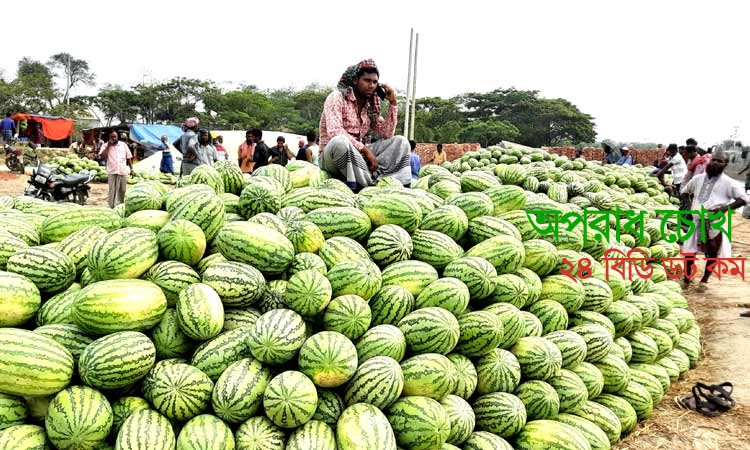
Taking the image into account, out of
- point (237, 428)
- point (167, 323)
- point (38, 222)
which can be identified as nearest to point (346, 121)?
point (38, 222)

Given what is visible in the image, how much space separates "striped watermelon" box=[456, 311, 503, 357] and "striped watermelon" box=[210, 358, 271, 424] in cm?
104

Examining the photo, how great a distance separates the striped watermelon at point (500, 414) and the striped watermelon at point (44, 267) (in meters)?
2.18

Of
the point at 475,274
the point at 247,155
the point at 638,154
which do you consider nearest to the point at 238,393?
the point at 475,274

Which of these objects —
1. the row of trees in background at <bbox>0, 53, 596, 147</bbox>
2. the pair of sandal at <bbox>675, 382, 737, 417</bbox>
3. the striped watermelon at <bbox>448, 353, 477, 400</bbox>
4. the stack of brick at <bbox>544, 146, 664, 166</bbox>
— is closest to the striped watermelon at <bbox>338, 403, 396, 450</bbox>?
the striped watermelon at <bbox>448, 353, 477, 400</bbox>

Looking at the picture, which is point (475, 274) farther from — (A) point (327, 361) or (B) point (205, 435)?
(B) point (205, 435)

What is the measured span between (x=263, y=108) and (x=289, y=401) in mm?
50223

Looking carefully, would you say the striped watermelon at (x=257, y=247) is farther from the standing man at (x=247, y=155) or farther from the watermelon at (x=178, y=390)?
the standing man at (x=247, y=155)

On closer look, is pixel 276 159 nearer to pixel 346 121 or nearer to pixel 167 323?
pixel 346 121

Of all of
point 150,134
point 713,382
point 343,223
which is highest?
point 150,134

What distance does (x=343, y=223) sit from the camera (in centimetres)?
323

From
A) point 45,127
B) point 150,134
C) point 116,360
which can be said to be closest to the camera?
point 116,360

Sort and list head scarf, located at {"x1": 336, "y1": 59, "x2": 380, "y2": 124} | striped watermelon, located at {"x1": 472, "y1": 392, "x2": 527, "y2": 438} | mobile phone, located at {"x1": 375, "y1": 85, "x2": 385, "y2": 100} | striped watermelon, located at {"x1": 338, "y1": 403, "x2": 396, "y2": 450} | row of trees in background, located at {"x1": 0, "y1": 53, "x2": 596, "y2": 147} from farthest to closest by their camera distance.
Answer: row of trees in background, located at {"x1": 0, "y1": 53, "x2": 596, "y2": 147} → mobile phone, located at {"x1": 375, "y1": 85, "x2": 385, "y2": 100} → head scarf, located at {"x1": 336, "y1": 59, "x2": 380, "y2": 124} → striped watermelon, located at {"x1": 472, "y1": 392, "x2": 527, "y2": 438} → striped watermelon, located at {"x1": 338, "y1": 403, "x2": 396, "y2": 450}

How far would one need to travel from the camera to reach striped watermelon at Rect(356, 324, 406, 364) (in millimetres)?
2496

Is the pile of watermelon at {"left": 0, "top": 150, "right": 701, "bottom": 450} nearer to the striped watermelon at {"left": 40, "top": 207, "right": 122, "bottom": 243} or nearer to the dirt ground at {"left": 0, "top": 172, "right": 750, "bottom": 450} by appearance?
the striped watermelon at {"left": 40, "top": 207, "right": 122, "bottom": 243}
